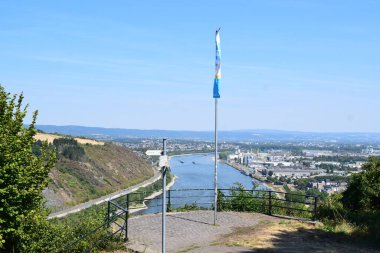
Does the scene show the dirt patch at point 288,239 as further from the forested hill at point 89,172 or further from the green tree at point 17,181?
the forested hill at point 89,172

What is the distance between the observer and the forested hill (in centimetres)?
7669

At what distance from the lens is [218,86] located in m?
13.1

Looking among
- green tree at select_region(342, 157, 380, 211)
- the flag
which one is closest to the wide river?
green tree at select_region(342, 157, 380, 211)

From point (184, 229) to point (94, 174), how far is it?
8665 centimetres

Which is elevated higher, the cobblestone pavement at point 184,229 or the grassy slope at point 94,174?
the cobblestone pavement at point 184,229

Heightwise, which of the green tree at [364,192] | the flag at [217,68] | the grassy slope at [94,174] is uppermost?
the flag at [217,68]

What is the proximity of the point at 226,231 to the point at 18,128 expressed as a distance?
6.75 meters

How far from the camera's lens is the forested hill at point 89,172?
252ft

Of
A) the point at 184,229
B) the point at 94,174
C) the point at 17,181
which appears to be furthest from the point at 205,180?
the point at 17,181

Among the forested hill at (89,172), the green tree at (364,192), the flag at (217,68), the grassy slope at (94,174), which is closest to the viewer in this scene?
the flag at (217,68)

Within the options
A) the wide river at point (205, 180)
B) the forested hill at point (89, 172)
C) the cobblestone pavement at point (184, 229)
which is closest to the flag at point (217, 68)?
the cobblestone pavement at point (184, 229)

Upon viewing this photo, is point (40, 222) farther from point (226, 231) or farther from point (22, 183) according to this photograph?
point (226, 231)

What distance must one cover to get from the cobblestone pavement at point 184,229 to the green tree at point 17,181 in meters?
2.70

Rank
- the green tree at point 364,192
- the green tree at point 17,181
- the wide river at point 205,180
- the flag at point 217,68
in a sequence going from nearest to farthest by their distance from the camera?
the green tree at point 17,181, the flag at point 217,68, the green tree at point 364,192, the wide river at point 205,180
